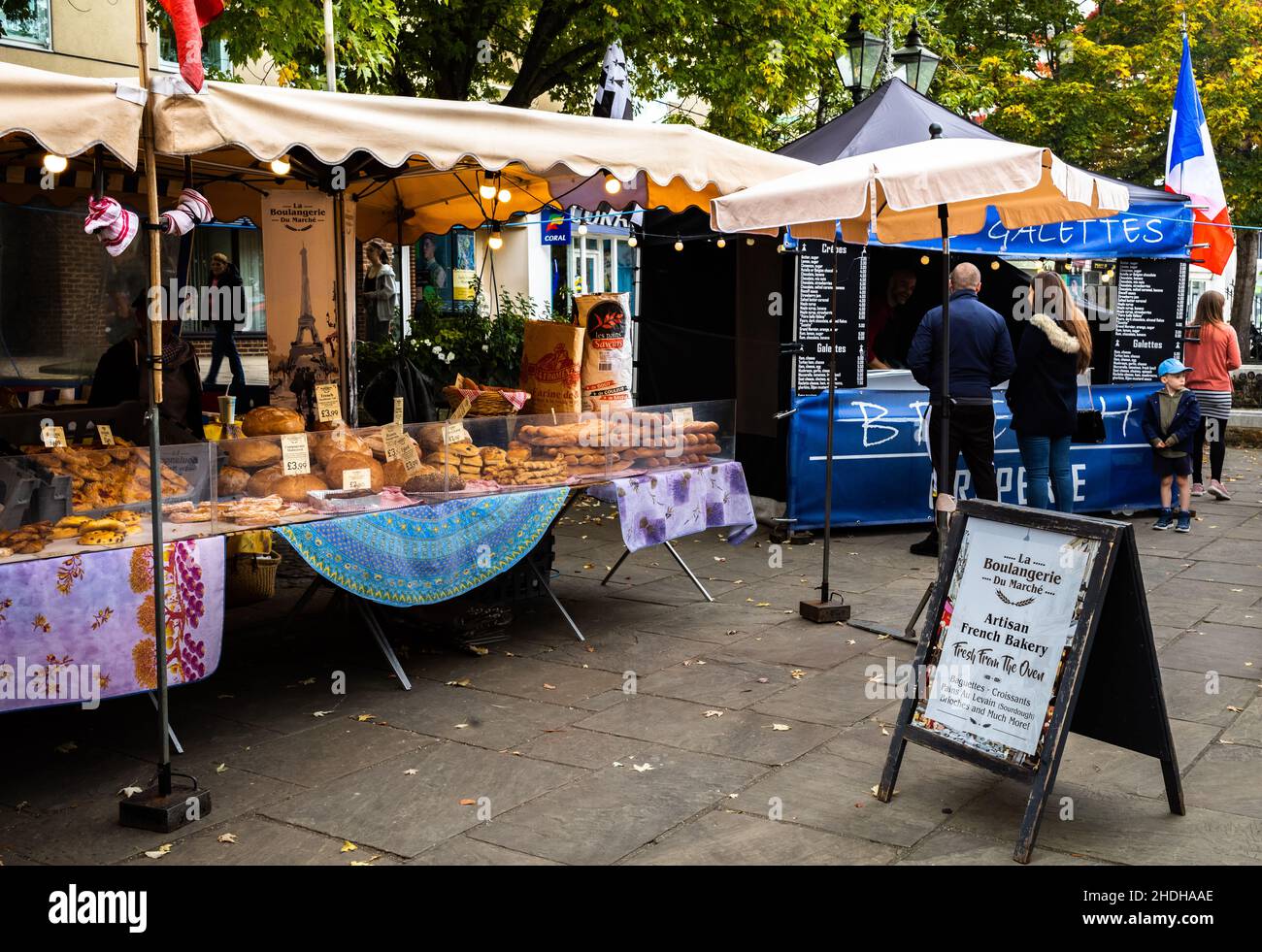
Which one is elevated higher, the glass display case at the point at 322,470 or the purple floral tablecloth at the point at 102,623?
the glass display case at the point at 322,470

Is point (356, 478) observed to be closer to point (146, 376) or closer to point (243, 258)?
point (146, 376)

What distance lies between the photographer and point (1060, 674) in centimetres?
406

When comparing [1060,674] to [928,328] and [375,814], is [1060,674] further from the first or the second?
[928,328]

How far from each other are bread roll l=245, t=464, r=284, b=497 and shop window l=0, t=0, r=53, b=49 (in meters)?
14.6

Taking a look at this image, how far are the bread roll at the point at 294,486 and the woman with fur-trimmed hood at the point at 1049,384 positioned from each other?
18.4 feet

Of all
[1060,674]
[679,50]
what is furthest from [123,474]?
[679,50]

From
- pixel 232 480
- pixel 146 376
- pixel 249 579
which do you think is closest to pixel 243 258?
pixel 249 579

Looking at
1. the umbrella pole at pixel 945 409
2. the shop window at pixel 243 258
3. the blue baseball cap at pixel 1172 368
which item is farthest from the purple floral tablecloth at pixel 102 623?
the shop window at pixel 243 258

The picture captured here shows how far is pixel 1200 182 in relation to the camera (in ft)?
37.9

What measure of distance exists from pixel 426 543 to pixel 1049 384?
206 inches

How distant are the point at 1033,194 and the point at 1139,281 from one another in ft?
15.6

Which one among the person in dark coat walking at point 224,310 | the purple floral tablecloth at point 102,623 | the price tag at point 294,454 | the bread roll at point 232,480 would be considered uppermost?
the person in dark coat walking at point 224,310

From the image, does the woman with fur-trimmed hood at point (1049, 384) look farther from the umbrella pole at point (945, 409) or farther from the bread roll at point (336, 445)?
the bread roll at point (336, 445)

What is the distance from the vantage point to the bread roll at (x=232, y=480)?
5.14 metres
